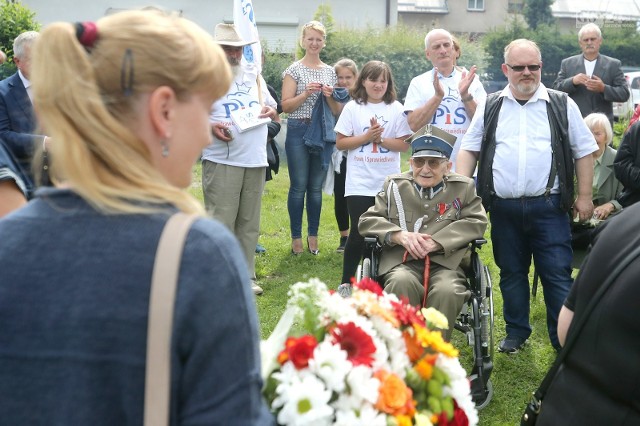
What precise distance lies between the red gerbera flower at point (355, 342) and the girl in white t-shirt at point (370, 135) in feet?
16.2

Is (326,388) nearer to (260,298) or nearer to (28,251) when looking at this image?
(28,251)

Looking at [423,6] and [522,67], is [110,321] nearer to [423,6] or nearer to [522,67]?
[522,67]

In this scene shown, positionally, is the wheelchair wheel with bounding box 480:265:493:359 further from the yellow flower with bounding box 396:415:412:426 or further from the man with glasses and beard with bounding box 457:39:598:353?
the yellow flower with bounding box 396:415:412:426

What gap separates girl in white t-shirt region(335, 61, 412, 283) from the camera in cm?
698

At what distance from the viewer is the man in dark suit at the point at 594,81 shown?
9.15 meters

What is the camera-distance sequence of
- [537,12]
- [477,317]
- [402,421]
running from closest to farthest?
[402,421], [477,317], [537,12]

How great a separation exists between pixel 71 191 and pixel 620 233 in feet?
5.04

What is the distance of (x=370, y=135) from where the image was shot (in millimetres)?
6980

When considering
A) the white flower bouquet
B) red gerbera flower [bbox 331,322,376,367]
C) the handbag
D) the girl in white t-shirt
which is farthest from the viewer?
the girl in white t-shirt

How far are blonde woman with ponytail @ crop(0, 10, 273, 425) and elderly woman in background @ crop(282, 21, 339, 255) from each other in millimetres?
6693

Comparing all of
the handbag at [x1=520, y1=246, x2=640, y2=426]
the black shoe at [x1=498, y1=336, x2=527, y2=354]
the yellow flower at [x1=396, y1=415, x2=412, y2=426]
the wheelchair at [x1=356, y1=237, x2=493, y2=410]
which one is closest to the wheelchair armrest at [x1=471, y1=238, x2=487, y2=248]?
the wheelchair at [x1=356, y1=237, x2=493, y2=410]

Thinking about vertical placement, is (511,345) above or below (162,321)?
below

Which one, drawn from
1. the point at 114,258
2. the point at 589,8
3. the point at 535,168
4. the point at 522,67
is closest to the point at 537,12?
the point at 589,8

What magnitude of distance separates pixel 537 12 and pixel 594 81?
134 feet
